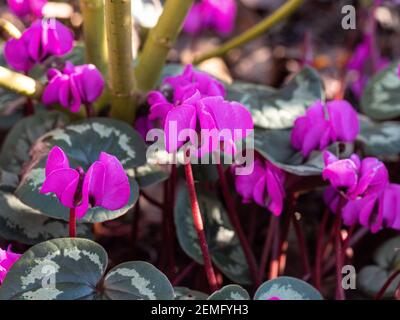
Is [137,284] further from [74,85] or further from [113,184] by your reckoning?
[74,85]

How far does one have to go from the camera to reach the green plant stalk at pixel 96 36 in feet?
4.38

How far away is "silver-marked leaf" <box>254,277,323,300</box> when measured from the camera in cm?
103

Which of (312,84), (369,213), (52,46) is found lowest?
(369,213)

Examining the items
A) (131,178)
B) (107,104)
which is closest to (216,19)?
(107,104)

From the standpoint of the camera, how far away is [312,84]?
147cm

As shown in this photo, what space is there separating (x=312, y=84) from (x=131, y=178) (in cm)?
48

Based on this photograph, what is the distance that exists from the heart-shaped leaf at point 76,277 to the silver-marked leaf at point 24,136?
16.7 inches

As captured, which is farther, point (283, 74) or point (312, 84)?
point (283, 74)

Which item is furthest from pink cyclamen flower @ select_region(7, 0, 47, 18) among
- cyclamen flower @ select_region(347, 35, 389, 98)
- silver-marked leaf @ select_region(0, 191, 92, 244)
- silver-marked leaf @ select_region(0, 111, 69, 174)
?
cyclamen flower @ select_region(347, 35, 389, 98)

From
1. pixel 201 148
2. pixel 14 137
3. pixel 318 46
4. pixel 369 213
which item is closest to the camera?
pixel 201 148

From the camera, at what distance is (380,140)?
1408 mm

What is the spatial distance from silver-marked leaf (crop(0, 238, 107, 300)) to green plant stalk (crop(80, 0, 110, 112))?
0.51 metres

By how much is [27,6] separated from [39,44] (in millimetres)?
165

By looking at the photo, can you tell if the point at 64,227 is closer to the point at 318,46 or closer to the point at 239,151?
the point at 239,151
